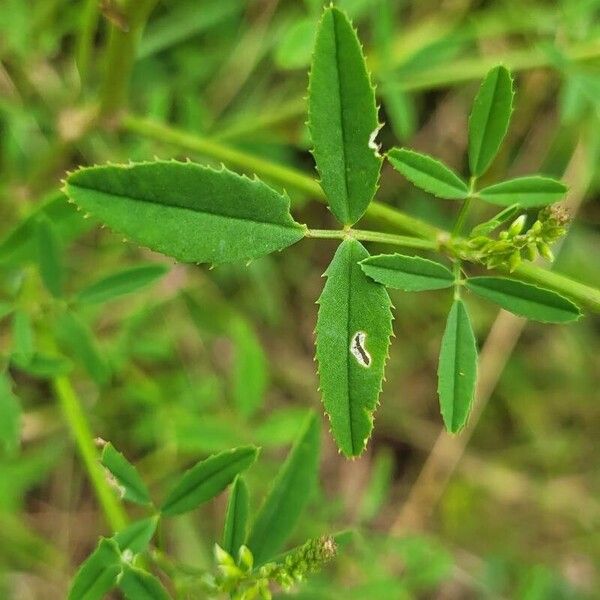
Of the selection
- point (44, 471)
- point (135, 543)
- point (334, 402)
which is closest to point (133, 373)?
point (44, 471)

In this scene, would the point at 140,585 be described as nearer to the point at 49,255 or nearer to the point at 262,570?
the point at 262,570

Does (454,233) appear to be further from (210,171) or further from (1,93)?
(1,93)

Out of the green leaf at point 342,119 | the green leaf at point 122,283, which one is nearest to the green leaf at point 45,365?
the green leaf at point 122,283

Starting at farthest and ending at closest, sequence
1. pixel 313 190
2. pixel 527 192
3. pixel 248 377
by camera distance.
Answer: pixel 248 377 → pixel 313 190 → pixel 527 192

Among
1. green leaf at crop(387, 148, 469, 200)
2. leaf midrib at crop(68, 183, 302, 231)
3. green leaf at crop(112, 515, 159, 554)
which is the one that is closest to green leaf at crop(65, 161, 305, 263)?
leaf midrib at crop(68, 183, 302, 231)

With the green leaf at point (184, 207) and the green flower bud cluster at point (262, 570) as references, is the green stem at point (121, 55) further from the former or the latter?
the green flower bud cluster at point (262, 570)

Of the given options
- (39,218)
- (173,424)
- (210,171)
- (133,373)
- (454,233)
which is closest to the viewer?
(210,171)

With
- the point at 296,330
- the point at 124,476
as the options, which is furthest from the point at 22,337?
the point at 296,330

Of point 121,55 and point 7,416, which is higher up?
point 121,55
